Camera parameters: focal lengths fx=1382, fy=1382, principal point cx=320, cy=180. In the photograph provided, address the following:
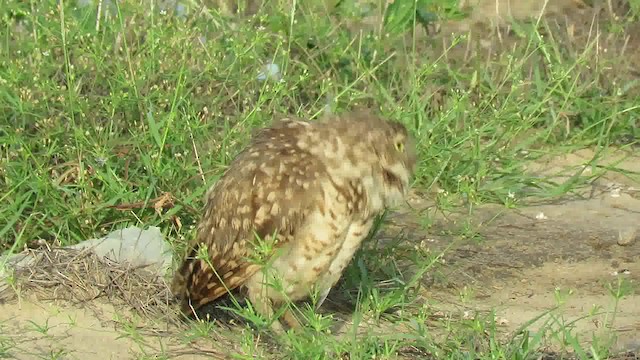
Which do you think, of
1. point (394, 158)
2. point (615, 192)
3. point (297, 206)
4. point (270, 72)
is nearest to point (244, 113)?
point (270, 72)

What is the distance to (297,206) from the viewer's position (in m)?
4.68

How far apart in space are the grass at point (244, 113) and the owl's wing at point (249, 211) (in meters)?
0.34

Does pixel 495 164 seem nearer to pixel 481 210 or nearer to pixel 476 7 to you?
pixel 481 210

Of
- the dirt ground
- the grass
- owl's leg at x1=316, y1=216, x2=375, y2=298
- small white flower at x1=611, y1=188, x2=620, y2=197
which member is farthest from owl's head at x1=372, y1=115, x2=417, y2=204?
small white flower at x1=611, y1=188, x2=620, y2=197

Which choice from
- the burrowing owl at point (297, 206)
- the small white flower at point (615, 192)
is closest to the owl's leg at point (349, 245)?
the burrowing owl at point (297, 206)

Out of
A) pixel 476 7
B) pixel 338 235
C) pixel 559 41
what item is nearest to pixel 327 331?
pixel 338 235

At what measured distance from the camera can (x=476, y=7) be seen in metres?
8.07

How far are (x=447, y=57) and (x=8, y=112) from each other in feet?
8.13

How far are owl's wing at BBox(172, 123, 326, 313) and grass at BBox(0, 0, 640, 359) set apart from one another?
34cm

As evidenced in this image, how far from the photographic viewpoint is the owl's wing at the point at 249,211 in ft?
15.4

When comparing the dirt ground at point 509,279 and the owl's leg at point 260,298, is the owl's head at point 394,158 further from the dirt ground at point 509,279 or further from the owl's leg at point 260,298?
the owl's leg at point 260,298

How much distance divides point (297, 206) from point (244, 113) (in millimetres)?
1404

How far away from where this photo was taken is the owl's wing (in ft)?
15.4

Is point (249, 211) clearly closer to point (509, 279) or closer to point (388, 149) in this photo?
point (388, 149)
